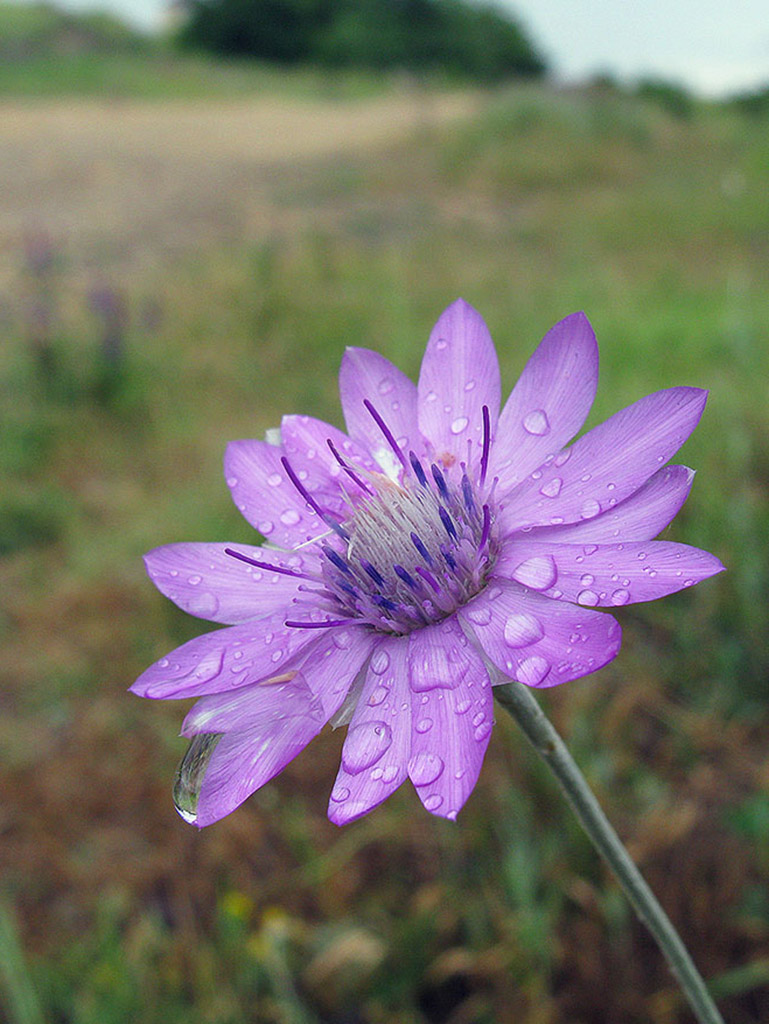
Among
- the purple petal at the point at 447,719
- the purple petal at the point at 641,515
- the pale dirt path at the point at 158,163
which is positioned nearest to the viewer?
the purple petal at the point at 447,719

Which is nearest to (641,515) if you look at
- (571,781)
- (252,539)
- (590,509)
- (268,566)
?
(590,509)

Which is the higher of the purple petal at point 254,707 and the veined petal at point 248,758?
the purple petal at point 254,707

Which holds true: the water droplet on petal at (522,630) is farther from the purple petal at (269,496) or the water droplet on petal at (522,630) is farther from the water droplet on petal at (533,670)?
the purple petal at (269,496)

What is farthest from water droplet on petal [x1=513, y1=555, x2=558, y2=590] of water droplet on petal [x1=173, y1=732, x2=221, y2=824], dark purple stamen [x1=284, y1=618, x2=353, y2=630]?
water droplet on petal [x1=173, y1=732, x2=221, y2=824]

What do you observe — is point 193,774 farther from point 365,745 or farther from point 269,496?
point 269,496

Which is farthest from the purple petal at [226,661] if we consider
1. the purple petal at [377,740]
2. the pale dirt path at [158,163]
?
the pale dirt path at [158,163]

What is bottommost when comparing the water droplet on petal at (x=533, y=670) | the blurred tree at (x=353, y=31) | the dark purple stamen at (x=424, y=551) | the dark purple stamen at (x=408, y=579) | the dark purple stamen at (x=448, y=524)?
the water droplet on petal at (x=533, y=670)

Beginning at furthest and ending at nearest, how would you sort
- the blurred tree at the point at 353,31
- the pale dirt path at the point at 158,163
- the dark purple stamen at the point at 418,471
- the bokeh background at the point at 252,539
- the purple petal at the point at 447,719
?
1. the blurred tree at the point at 353,31
2. the pale dirt path at the point at 158,163
3. the bokeh background at the point at 252,539
4. the dark purple stamen at the point at 418,471
5. the purple petal at the point at 447,719
